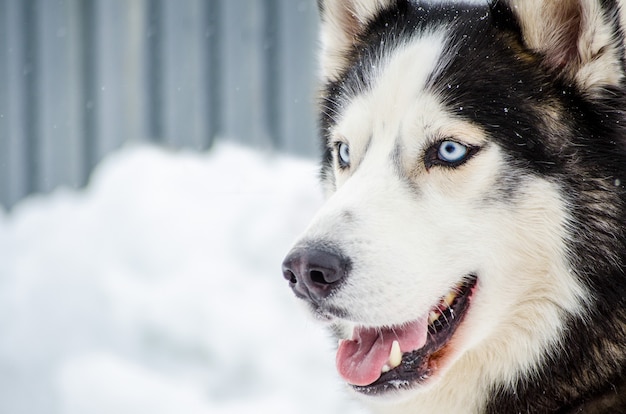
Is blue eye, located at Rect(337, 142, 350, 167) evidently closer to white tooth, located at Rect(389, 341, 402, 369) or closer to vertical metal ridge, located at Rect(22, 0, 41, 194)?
white tooth, located at Rect(389, 341, 402, 369)

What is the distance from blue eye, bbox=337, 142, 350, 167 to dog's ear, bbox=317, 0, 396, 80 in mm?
436

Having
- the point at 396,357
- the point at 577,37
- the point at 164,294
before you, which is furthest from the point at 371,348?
the point at 164,294

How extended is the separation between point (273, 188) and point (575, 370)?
3241 millimetres

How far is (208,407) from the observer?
370 cm

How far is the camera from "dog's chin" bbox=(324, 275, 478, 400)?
6.84ft

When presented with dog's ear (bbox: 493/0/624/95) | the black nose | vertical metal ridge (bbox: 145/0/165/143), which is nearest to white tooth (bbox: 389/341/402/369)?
the black nose

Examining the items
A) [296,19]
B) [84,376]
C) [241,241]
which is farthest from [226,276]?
[296,19]

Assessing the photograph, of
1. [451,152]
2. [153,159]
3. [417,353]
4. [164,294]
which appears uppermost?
[451,152]

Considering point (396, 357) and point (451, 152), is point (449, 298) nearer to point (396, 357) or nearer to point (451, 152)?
point (396, 357)

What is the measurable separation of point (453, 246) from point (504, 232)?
141 mm

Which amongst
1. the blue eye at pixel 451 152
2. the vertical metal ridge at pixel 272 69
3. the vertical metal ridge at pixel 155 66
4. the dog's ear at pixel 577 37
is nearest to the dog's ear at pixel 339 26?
the dog's ear at pixel 577 37

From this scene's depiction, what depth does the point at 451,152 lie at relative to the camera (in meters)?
2.13

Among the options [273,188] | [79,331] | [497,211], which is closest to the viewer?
[497,211]

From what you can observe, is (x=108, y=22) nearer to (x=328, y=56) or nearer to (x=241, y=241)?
(x=241, y=241)
